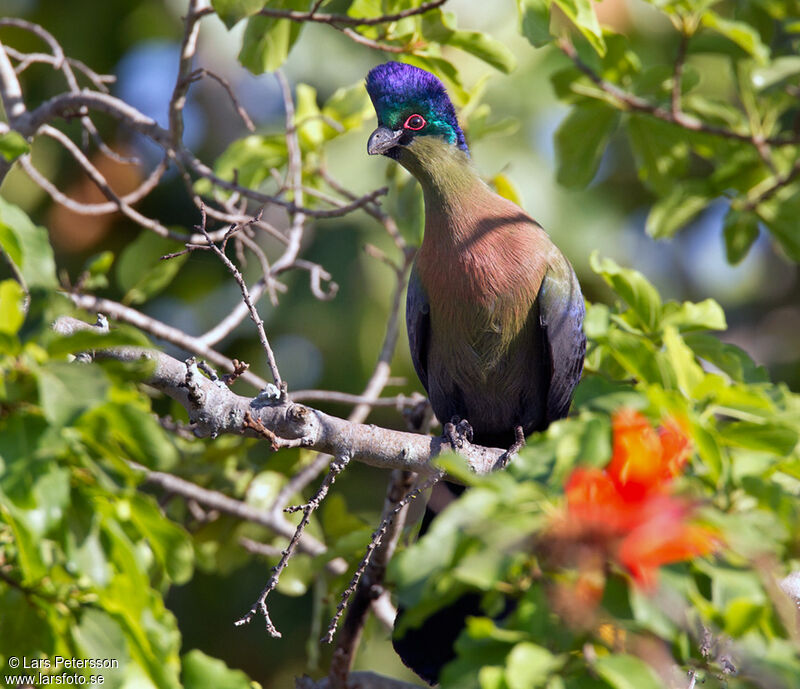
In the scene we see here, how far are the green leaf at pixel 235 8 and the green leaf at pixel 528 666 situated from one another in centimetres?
202

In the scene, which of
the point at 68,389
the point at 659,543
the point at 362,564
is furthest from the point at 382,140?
the point at 659,543

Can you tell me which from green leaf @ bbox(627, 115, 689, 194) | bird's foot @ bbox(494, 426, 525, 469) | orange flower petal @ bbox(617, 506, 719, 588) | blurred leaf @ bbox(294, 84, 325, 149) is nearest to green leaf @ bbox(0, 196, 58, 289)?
orange flower petal @ bbox(617, 506, 719, 588)

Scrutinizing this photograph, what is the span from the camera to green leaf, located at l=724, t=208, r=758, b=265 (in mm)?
4133

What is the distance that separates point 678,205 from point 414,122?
1.45 m

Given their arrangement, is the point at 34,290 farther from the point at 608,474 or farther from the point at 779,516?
the point at 779,516

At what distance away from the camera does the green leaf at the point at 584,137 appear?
13.0 feet

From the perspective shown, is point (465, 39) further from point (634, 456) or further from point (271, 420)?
point (634, 456)

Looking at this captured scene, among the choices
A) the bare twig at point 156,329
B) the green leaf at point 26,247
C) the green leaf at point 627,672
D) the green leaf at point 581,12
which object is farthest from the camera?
the bare twig at point 156,329

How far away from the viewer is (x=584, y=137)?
399 cm

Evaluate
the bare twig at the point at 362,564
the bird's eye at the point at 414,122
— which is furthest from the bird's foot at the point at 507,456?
the bird's eye at the point at 414,122

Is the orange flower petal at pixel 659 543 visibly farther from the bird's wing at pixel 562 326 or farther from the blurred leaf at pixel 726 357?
the bird's wing at pixel 562 326

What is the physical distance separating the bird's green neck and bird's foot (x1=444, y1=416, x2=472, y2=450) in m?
0.79

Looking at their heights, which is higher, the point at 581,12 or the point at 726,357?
the point at 581,12

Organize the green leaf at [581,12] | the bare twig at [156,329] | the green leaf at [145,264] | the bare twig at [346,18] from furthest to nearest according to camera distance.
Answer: the green leaf at [145,264]
the bare twig at [156,329]
the bare twig at [346,18]
the green leaf at [581,12]
